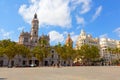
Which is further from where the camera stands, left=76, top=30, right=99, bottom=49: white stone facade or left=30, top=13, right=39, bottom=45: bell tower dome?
left=76, top=30, right=99, bottom=49: white stone facade

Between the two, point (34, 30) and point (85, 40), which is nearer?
point (34, 30)

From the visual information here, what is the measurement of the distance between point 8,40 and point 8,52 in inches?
331

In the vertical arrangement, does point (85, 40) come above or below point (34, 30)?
above

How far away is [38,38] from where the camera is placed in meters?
114
